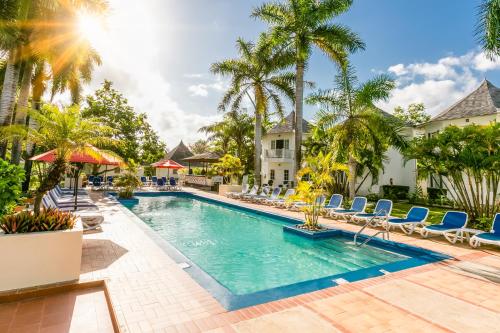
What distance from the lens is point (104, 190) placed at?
19.9 metres

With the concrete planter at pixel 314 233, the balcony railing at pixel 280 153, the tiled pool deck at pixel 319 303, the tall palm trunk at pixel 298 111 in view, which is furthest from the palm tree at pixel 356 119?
the balcony railing at pixel 280 153

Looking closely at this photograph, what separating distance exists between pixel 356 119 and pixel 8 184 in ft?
43.0

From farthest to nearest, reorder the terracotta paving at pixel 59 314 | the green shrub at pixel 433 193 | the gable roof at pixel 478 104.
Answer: the green shrub at pixel 433 193, the gable roof at pixel 478 104, the terracotta paving at pixel 59 314

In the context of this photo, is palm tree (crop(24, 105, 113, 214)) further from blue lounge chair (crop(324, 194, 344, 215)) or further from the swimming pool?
blue lounge chair (crop(324, 194, 344, 215))

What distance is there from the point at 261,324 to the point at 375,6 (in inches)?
520

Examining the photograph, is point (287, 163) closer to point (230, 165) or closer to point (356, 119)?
point (230, 165)

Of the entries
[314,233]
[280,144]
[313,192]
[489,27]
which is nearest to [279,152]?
[280,144]

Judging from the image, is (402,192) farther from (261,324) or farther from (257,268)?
(261,324)

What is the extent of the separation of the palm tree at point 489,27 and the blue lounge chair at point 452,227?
5169mm

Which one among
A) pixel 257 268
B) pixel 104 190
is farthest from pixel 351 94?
pixel 104 190

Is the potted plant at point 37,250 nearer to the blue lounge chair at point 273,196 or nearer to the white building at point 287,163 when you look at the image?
the blue lounge chair at point 273,196

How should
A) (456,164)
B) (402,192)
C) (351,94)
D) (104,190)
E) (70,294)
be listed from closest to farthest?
1. (70,294)
2. (456,164)
3. (351,94)
4. (104,190)
5. (402,192)

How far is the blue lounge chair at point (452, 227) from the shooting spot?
7941mm

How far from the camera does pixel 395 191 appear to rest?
22.1 metres
